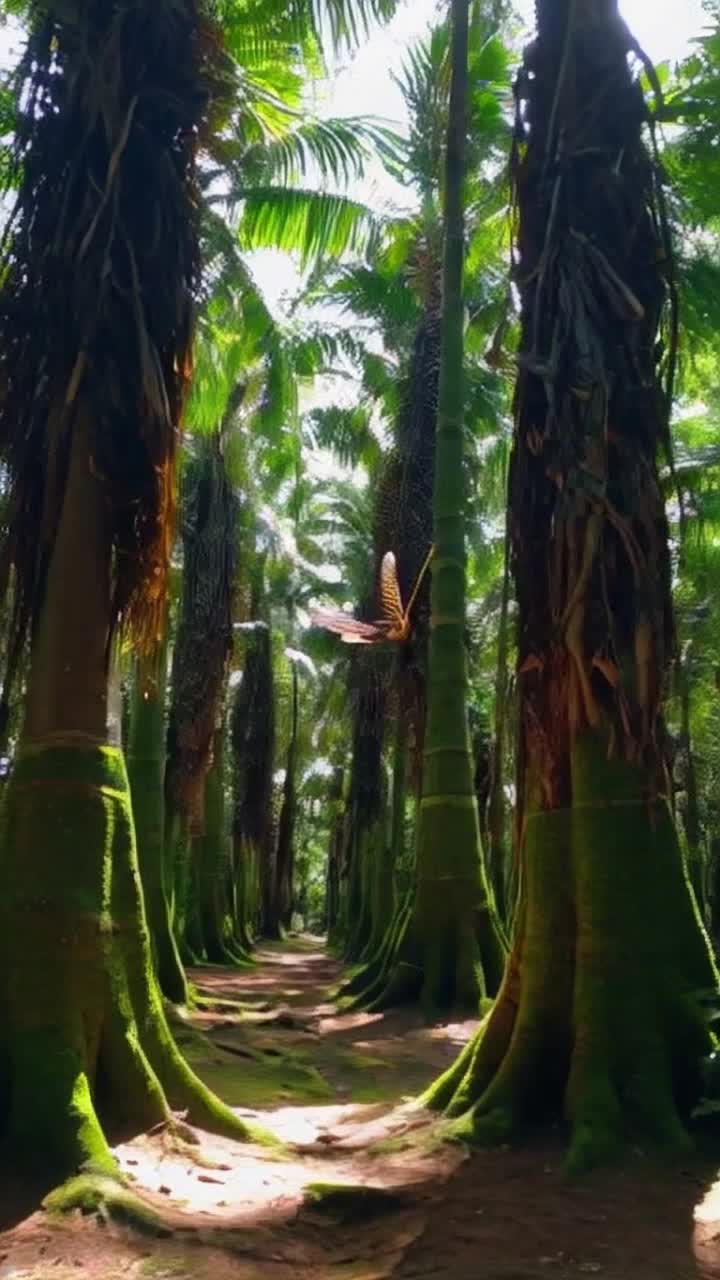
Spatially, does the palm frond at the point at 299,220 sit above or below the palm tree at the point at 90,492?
above

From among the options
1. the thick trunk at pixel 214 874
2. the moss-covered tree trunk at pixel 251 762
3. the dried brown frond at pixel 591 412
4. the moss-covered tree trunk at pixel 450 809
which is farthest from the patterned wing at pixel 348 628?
the moss-covered tree trunk at pixel 251 762

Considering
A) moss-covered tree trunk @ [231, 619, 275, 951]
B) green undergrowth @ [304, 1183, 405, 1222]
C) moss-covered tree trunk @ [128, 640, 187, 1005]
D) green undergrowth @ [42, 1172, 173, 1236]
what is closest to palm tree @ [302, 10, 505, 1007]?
moss-covered tree trunk @ [128, 640, 187, 1005]

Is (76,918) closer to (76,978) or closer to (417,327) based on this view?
(76,978)

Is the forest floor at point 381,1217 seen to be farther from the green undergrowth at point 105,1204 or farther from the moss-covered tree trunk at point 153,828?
the moss-covered tree trunk at point 153,828

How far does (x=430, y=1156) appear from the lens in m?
6.09

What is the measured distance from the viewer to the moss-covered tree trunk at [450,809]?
1245cm

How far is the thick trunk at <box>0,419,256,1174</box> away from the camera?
18.5ft

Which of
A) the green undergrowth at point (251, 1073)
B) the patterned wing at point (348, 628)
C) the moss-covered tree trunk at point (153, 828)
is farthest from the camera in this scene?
the patterned wing at point (348, 628)

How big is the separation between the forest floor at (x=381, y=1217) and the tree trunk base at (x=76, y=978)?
0.81ft

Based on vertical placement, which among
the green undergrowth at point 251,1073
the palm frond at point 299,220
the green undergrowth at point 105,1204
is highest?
the palm frond at point 299,220

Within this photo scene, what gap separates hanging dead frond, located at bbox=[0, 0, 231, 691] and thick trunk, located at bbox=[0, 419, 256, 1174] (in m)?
0.20

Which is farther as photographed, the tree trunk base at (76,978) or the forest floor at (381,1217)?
the tree trunk base at (76,978)

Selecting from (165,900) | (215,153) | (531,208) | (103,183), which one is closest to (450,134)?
(215,153)

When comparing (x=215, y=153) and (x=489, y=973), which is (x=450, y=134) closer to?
(x=215, y=153)
